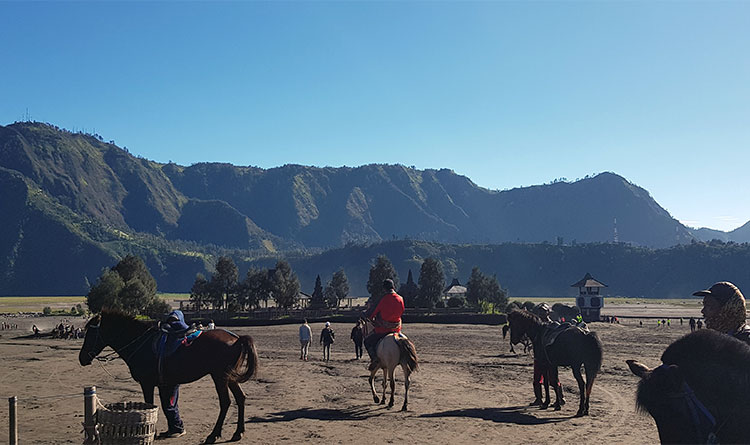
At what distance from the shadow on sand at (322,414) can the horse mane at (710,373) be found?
9.22 metres

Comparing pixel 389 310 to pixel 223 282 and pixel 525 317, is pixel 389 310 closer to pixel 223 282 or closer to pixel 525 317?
pixel 525 317

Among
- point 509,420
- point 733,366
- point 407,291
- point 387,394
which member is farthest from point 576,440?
point 407,291

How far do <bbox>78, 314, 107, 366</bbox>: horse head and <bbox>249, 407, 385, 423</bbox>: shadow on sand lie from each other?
11.6 feet

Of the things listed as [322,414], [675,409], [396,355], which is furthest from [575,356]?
[675,409]

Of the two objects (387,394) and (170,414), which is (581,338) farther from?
(170,414)

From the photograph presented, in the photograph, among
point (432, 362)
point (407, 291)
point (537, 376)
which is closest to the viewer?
point (537, 376)

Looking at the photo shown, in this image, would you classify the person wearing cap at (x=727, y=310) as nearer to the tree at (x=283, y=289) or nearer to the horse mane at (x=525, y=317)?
the horse mane at (x=525, y=317)

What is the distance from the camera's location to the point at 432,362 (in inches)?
959

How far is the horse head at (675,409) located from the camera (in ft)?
13.2

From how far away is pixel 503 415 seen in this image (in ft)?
42.7

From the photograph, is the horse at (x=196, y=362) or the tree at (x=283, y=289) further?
the tree at (x=283, y=289)

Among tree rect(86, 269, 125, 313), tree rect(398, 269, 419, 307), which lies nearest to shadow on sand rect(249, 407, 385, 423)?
tree rect(86, 269, 125, 313)

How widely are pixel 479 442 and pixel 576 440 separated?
1.96 metres

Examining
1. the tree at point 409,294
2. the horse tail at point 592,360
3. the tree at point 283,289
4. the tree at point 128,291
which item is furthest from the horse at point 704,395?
the tree at point 283,289
